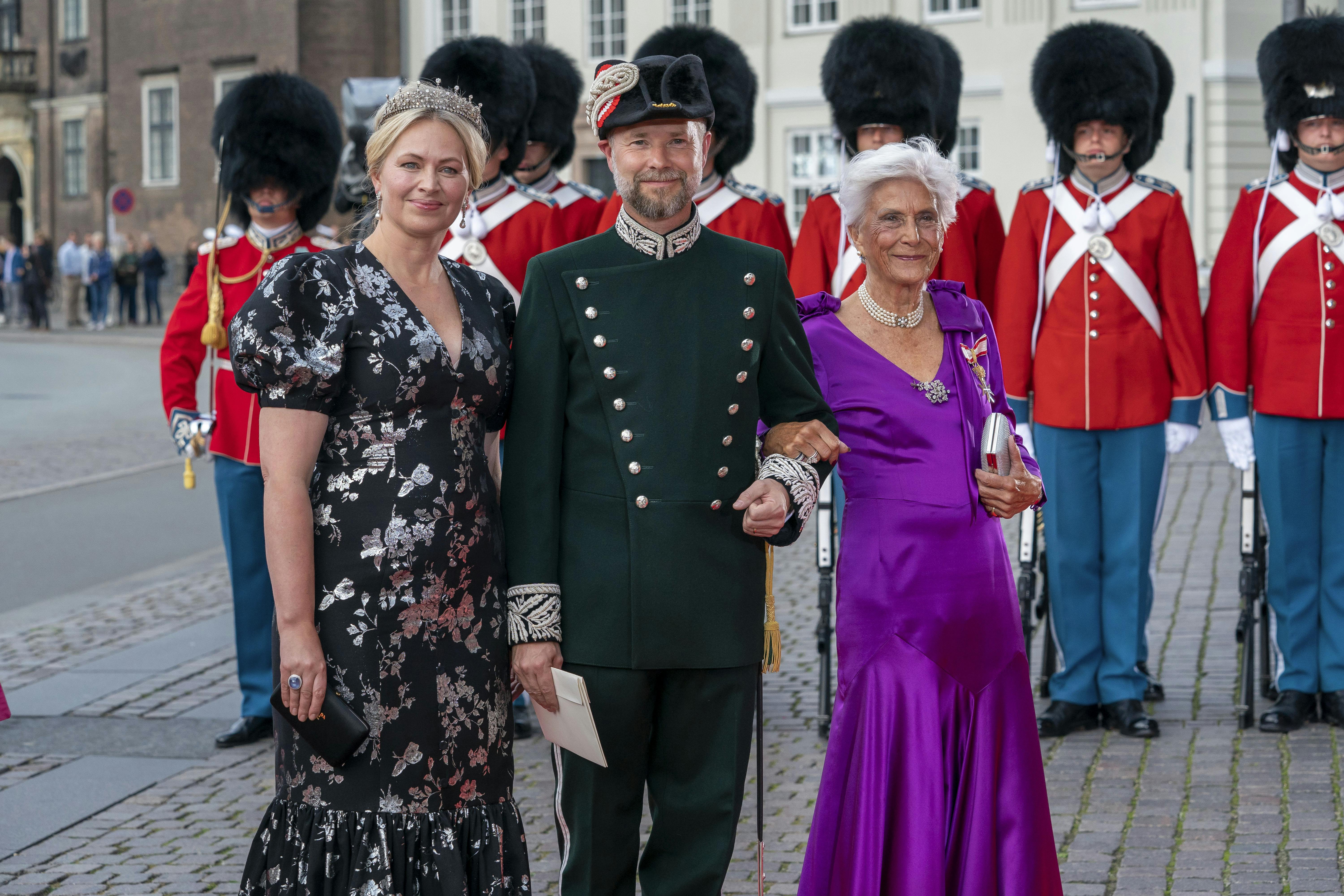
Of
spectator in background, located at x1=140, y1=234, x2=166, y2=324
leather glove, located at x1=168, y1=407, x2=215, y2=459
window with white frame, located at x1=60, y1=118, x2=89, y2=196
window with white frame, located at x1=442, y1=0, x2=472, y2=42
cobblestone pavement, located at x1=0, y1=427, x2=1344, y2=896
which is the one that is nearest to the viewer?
cobblestone pavement, located at x1=0, y1=427, x2=1344, y2=896

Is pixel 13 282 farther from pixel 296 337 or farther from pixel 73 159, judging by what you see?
pixel 296 337

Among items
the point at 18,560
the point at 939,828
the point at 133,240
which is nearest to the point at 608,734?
the point at 939,828

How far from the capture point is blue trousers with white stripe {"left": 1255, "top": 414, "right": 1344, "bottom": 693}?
5824 mm

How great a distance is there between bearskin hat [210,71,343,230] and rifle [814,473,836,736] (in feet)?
7.27

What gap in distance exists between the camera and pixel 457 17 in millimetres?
32500

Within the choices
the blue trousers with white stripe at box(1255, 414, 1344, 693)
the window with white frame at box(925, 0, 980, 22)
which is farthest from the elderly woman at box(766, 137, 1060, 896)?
the window with white frame at box(925, 0, 980, 22)

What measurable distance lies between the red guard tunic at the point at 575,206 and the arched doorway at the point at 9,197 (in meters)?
40.9

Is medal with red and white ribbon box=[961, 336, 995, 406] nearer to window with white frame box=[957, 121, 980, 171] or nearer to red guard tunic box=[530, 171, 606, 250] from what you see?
red guard tunic box=[530, 171, 606, 250]

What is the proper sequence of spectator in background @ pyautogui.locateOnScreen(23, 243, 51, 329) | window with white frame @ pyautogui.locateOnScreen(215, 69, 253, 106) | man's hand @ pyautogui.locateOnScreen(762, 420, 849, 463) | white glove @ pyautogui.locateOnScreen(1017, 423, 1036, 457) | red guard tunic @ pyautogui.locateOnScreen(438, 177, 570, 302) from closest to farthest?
man's hand @ pyautogui.locateOnScreen(762, 420, 849, 463) < white glove @ pyautogui.locateOnScreen(1017, 423, 1036, 457) < red guard tunic @ pyautogui.locateOnScreen(438, 177, 570, 302) < spectator in background @ pyautogui.locateOnScreen(23, 243, 51, 329) < window with white frame @ pyautogui.locateOnScreen(215, 69, 253, 106)

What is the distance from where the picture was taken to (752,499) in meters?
3.26

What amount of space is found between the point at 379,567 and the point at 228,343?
2.84 metres

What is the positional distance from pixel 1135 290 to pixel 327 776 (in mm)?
3580

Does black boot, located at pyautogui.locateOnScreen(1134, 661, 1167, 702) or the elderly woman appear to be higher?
the elderly woman

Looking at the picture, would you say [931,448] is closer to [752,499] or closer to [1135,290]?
[752,499]
